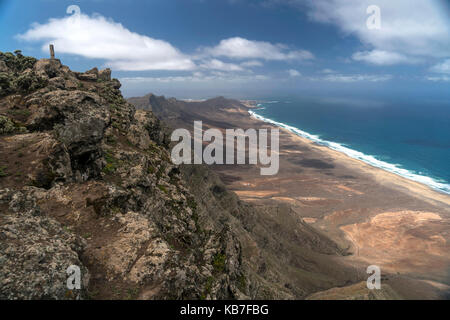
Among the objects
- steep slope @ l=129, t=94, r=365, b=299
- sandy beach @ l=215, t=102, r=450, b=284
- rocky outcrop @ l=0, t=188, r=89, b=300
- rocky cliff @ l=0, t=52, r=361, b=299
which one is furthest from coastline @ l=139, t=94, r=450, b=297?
rocky outcrop @ l=0, t=188, r=89, b=300

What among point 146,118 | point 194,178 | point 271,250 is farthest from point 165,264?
point 271,250

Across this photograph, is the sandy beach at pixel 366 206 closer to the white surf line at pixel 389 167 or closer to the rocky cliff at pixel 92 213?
the white surf line at pixel 389 167

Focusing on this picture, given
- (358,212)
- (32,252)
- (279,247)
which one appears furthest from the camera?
(358,212)

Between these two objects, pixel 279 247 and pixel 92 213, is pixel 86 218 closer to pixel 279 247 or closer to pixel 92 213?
pixel 92 213

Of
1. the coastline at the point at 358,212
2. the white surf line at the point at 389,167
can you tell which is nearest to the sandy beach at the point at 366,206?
the coastline at the point at 358,212

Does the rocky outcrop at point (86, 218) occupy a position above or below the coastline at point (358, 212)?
above

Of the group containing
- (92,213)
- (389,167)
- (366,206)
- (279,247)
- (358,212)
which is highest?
(92,213)

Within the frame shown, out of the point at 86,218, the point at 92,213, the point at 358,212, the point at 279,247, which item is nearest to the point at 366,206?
the point at 358,212

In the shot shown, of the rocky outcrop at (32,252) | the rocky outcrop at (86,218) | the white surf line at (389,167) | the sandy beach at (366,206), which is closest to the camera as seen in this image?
the rocky outcrop at (32,252)

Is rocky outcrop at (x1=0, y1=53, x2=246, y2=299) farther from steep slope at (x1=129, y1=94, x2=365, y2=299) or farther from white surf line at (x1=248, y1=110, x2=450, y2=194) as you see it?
white surf line at (x1=248, y1=110, x2=450, y2=194)

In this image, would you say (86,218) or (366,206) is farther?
(366,206)

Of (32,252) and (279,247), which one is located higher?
(32,252)
